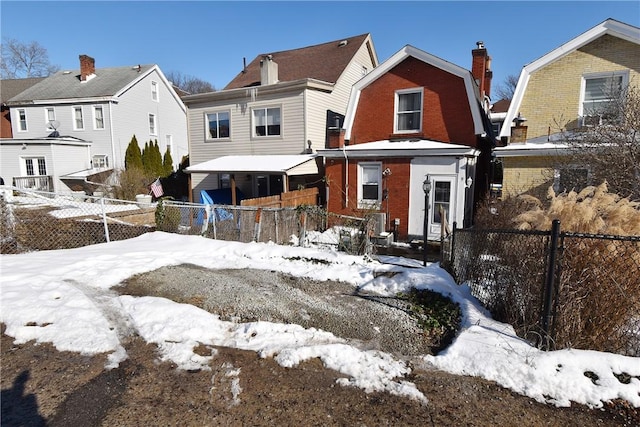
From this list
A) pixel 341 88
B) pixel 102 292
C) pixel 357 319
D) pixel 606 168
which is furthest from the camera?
pixel 341 88

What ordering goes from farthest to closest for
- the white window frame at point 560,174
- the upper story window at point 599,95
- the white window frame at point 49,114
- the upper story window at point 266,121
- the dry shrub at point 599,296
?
the white window frame at point 49,114, the upper story window at point 266,121, the upper story window at point 599,95, the white window frame at point 560,174, the dry shrub at point 599,296

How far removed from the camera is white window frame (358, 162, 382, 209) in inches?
532

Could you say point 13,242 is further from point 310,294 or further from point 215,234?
point 310,294

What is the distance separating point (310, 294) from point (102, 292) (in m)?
3.05

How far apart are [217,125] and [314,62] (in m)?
6.16

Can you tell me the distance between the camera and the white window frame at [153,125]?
26845 millimetres

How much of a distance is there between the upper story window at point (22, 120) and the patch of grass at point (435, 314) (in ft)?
103

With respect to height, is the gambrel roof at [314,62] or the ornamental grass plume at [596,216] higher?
the gambrel roof at [314,62]

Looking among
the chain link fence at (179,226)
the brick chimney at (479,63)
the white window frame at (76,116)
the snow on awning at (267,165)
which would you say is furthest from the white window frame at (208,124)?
the white window frame at (76,116)

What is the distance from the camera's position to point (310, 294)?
18.1 feet

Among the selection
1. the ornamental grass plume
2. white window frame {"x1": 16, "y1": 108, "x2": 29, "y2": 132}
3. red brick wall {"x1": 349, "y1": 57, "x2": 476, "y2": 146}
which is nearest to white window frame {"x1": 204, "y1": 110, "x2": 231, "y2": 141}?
red brick wall {"x1": 349, "y1": 57, "x2": 476, "y2": 146}

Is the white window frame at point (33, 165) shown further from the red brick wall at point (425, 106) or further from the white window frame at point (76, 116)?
the red brick wall at point (425, 106)

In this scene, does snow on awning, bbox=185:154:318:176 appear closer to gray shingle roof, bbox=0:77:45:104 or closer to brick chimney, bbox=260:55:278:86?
brick chimney, bbox=260:55:278:86

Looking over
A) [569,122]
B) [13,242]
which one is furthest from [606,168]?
[13,242]
